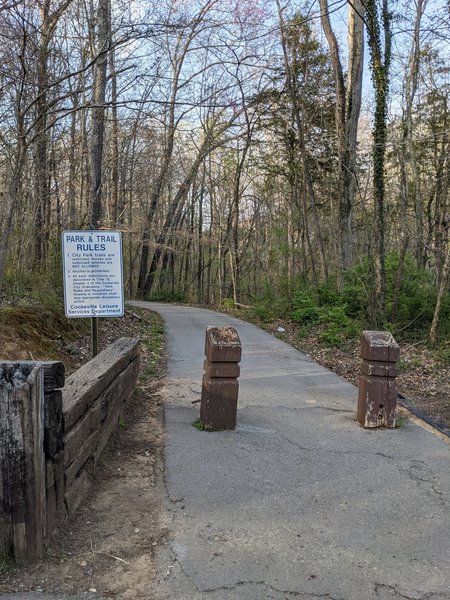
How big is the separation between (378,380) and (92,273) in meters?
3.51

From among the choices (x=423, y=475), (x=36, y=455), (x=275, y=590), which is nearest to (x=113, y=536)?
(x=36, y=455)

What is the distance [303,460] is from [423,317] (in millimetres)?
9123

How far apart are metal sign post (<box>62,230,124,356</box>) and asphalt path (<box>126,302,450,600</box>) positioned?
60.1 inches

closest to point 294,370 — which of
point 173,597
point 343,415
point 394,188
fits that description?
point 343,415

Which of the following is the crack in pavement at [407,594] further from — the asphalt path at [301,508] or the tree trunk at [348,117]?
the tree trunk at [348,117]

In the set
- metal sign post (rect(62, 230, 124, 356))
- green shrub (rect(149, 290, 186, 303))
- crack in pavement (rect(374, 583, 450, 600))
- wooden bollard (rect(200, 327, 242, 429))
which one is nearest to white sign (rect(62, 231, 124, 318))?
metal sign post (rect(62, 230, 124, 356))

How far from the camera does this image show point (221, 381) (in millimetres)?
5285

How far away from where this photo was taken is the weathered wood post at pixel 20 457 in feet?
8.93

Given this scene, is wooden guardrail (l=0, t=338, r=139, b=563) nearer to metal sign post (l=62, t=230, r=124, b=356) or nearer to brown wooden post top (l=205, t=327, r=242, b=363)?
brown wooden post top (l=205, t=327, r=242, b=363)

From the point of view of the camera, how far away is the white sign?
19.2 feet

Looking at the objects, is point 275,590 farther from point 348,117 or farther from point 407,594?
point 348,117

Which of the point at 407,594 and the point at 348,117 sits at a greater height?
the point at 348,117

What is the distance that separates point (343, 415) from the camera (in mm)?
6180

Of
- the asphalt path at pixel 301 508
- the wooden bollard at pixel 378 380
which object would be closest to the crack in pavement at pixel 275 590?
the asphalt path at pixel 301 508
